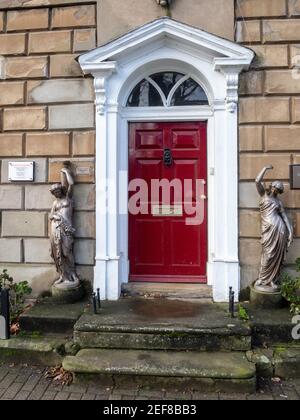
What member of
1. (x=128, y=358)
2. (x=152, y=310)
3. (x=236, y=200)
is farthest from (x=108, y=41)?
(x=128, y=358)

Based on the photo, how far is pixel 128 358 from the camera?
3883 millimetres

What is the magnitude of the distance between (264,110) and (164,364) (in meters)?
3.34

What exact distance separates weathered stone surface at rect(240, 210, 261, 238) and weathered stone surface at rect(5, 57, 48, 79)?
332 centimetres

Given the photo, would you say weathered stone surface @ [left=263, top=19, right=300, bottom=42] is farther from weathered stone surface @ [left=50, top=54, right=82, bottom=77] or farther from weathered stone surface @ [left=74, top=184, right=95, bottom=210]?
weathered stone surface @ [left=74, top=184, right=95, bottom=210]

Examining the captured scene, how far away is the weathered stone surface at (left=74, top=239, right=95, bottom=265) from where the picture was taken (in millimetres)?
5211

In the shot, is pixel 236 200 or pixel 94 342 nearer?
pixel 94 342

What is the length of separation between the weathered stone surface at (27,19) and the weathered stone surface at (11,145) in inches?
59.5

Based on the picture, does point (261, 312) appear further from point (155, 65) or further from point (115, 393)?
point (155, 65)

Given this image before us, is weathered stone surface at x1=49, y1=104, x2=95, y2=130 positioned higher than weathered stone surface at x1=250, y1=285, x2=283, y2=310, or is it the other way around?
weathered stone surface at x1=49, y1=104, x2=95, y2=130

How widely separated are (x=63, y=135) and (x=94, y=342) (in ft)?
9.02

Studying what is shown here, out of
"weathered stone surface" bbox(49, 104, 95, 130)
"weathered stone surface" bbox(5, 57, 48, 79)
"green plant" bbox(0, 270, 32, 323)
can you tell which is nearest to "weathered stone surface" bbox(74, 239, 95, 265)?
"green plant" bbox(0, 270, 32, 323)

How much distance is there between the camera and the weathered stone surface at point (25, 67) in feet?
17.4

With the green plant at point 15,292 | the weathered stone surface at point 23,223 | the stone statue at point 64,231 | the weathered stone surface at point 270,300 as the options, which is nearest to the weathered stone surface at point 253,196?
the weathered stone surface at point 270,300

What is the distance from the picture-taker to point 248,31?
16.5 ft
